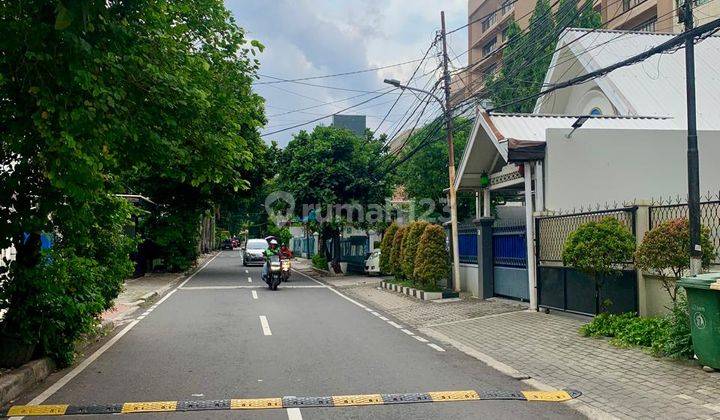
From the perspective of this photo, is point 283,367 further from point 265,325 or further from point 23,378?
point 265,325

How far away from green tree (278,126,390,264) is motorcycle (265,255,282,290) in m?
6.79

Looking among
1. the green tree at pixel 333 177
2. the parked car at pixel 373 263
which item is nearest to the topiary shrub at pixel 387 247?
the green tree at pixel 333 177

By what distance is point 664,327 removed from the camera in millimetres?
9172

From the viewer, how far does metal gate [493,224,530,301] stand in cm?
1484

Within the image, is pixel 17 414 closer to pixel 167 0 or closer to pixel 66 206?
pixel 66 206

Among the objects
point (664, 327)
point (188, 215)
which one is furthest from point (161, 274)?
point (664, 327)

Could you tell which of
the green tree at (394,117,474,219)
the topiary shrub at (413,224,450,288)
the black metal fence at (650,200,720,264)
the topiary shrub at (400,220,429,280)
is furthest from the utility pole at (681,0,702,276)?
the green tree at (394,117,474,219)

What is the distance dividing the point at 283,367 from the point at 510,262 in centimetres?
870

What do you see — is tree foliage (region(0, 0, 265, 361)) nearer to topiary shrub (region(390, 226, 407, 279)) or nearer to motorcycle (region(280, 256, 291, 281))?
motorcycle (region(280, 256, 291, 281))

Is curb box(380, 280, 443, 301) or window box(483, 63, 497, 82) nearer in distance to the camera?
→ curb box(380, 280, 443, 301)

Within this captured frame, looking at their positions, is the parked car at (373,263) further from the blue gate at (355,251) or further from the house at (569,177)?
the house at (569,177)

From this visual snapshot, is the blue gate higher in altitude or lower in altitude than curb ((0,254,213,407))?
higher

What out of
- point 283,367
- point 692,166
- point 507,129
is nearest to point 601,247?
point 692,166

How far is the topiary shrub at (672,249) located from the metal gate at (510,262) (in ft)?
18.1
